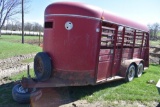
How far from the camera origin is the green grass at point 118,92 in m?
6.00

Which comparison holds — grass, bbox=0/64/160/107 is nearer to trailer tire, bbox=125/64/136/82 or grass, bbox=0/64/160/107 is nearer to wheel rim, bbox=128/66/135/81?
trailer tire, bbox=125/64/136/82

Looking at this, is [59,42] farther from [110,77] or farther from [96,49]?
[110,77]

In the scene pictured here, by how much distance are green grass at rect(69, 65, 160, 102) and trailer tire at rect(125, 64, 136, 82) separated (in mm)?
231

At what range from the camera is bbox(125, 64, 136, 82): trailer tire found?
25.2 feet

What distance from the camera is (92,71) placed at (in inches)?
228

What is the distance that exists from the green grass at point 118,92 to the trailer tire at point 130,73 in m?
0.23

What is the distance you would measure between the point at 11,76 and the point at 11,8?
32640 millimetres

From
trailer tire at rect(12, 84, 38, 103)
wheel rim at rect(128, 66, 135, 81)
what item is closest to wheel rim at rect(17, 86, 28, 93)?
trailer tire at rect(12, 84, 38, 103)

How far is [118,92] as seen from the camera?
258 inches

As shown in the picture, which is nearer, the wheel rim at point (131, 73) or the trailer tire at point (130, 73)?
the trailer tire at point (130, 73)

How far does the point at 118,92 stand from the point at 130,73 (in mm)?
1664

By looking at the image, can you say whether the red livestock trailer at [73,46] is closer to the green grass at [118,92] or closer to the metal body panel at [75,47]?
the metal body panel at [75,47]

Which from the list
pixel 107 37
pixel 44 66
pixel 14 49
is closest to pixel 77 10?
pixel 107 37

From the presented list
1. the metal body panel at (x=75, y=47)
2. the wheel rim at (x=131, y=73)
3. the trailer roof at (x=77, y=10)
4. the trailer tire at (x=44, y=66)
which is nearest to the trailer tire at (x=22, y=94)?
the trailer tire at (x=44, y=66)
